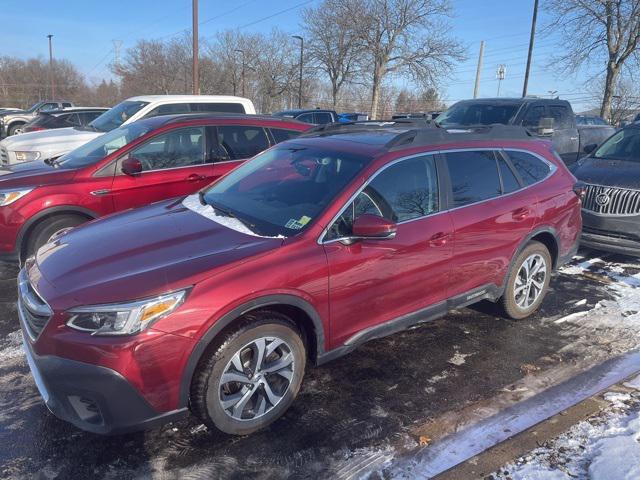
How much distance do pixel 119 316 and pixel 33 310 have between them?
0.61 m

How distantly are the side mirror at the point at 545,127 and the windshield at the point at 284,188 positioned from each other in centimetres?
640

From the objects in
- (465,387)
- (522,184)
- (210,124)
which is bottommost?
(465,387)

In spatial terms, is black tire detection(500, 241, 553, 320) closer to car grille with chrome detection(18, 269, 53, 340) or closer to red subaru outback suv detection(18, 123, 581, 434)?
red subaru outback suv detection(18, 123, 581, 434)

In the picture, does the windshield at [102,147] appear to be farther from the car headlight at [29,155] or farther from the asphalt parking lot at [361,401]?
the car headlight at [29,155]

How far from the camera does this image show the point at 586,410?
3.13 m

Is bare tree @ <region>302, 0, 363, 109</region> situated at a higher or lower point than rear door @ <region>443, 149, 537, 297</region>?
higher

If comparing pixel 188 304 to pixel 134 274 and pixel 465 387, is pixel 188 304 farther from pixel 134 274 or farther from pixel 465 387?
pixel 465 387

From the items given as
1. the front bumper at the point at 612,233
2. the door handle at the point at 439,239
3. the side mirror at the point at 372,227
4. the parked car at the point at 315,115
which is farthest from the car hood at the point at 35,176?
the parked car at the point at 315,115

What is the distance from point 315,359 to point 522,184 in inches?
99.3

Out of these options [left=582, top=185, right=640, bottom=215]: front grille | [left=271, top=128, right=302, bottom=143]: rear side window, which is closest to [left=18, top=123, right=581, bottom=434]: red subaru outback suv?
[left=582, top=185, right=640, bottom=215]: front grille

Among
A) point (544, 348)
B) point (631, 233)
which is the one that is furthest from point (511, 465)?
point (631, 233)

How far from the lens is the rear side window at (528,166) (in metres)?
4.34

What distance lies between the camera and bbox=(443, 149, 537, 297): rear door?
12.3 ft

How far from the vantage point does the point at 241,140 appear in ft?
21.1
